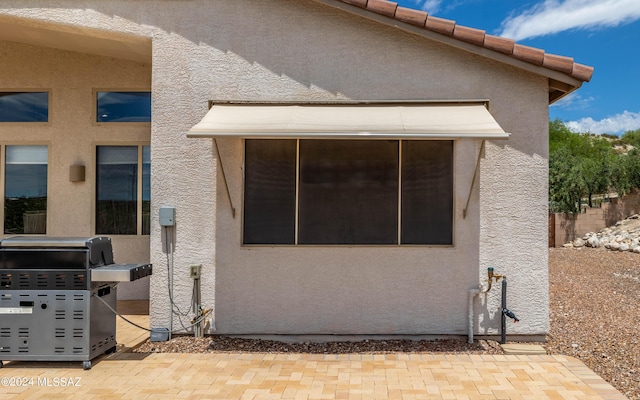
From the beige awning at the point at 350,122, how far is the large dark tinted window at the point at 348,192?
89 centimetres

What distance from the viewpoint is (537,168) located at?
11.2 metres

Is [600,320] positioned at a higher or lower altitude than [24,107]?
→ lower

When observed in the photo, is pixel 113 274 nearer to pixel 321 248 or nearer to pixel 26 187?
pixel 321 248

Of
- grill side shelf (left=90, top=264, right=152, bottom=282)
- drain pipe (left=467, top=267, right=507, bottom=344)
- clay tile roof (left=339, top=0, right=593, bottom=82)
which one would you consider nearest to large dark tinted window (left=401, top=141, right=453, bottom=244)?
drain pipe (left=467, top=267, right=507, bottom=344)

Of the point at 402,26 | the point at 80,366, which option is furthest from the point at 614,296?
the point at 80,366

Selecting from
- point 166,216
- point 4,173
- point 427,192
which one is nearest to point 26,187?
point 4,173

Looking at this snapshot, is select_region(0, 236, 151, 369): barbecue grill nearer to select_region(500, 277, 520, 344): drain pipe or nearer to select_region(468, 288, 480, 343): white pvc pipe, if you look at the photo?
select_region(468, 288, 480, 343): white pvc pipe

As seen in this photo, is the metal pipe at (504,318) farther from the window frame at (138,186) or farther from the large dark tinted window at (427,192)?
the window frame at (138,186)

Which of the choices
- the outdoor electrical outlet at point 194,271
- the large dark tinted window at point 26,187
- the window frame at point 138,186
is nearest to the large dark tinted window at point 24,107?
the large dark tinted window at point 26,187

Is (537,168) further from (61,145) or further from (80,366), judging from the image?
(61,145)

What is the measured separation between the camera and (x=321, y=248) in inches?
445

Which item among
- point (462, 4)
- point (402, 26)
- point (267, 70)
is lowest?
point (267, 70)

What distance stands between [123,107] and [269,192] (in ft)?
20.5

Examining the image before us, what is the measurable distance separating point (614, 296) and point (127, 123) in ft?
57.1
